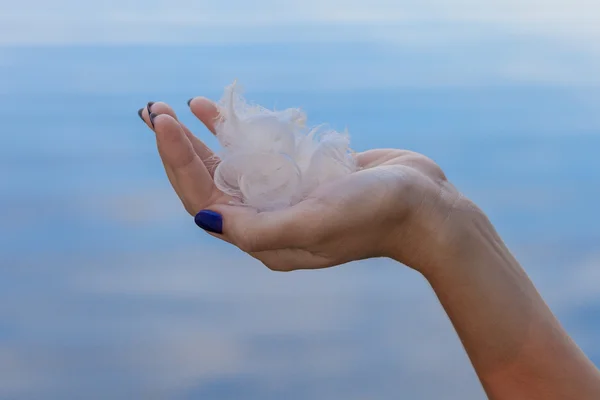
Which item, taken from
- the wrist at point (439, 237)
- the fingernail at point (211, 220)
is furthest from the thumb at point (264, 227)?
the wrist at point (439, 237)

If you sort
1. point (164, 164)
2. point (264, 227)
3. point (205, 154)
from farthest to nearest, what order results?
point (205, 154) → point (164, 164) → point (264, 227)

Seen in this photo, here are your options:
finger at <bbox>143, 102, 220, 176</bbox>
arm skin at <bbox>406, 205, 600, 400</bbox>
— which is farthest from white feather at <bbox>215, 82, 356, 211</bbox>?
arm skin at <bbox>406, 205, 600, 400</bbox>

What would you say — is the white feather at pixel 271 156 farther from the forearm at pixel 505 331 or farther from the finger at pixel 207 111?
the forearm at pixel 505 331

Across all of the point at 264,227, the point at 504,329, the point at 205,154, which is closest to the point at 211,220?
the point at 264,227

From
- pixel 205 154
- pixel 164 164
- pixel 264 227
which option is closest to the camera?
pixel 264 227

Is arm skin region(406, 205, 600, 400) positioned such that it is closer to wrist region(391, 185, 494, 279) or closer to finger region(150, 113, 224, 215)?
wrist region(391, 185, 494, 279)

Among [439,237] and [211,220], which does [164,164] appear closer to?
[211,220]
